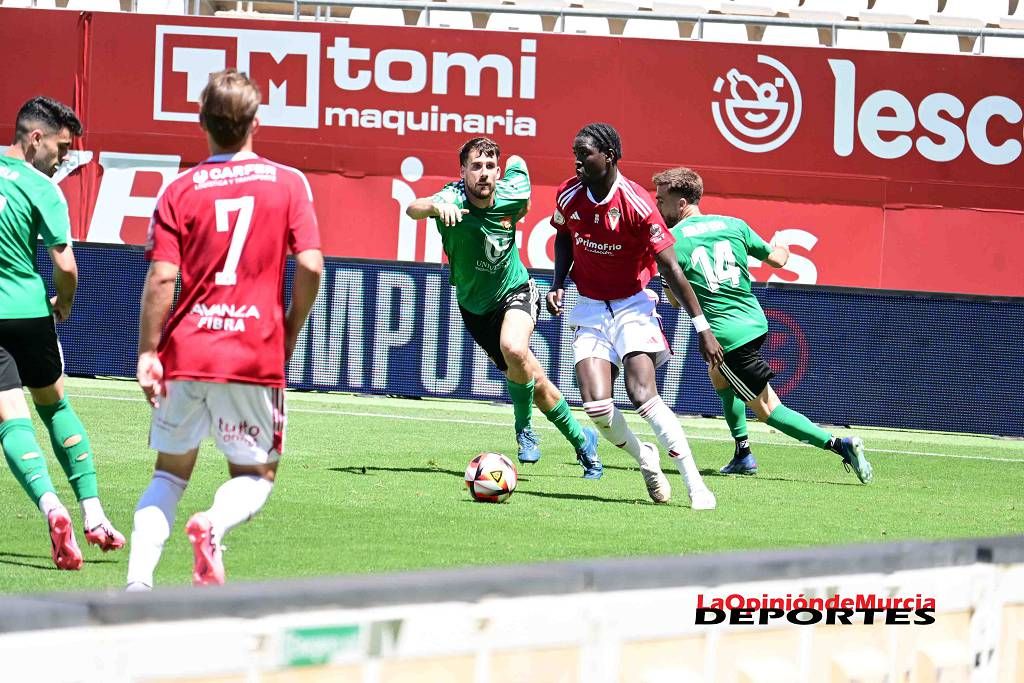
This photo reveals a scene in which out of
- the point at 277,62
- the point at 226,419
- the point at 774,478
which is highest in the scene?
the point at 277,62

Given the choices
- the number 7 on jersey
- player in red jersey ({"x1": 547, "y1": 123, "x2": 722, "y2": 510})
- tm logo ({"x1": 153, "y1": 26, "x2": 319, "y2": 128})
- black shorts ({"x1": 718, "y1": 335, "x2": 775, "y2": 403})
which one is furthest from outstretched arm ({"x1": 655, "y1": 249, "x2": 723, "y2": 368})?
tm logo ({"x1": 153, "y1": 26, "x2": 319, "y2": 128})

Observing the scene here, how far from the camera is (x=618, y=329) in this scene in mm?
8586

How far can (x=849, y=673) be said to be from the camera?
3219 mm

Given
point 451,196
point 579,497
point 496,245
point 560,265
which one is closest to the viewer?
point 579,497

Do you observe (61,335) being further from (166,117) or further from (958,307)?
(958,307)

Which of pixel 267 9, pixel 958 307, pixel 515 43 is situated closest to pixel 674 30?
pixel 515 43

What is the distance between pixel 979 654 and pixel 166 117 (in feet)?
56.0

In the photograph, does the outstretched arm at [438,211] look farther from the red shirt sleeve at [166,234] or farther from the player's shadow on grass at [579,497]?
the red shirt sleeve at [166,234]

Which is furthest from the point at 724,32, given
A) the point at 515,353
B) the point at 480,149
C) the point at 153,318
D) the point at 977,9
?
the point at 153,318

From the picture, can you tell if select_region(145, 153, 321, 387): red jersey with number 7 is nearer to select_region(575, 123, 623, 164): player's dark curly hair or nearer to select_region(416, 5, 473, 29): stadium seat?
select_region(575, 123, 623, 164): player's dark curly hair

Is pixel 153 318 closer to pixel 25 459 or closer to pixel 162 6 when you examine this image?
pixel 25 459

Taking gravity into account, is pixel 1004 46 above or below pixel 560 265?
above

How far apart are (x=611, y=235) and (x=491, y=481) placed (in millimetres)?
1554

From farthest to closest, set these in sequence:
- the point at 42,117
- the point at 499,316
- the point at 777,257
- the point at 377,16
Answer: the point at 377,16
the point at 777,257
the point at 499,316
the point at 42,117
